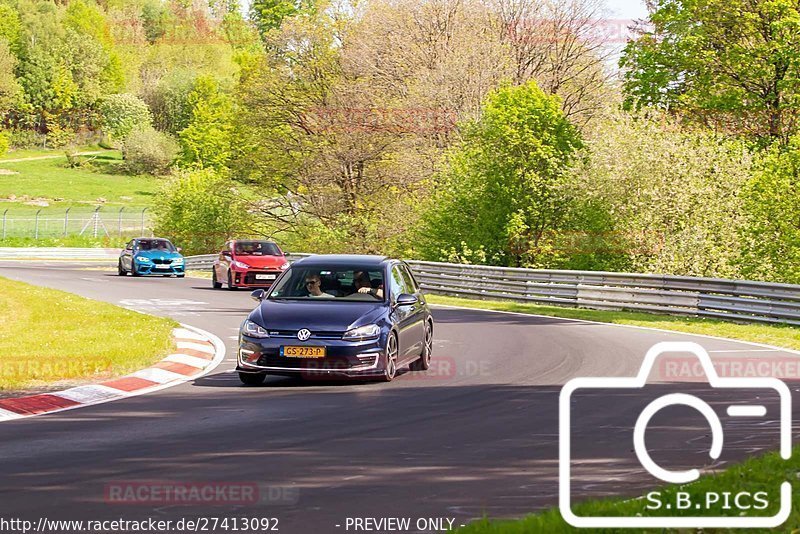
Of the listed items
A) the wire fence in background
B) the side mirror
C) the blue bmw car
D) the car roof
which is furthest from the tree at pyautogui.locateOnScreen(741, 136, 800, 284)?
the wire fence in background

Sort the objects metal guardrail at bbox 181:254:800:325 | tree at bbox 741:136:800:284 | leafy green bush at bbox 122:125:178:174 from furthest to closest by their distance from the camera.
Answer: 1. leafy green bush at bbox 122:125:178:174
2. tree at bbox 741:136:800:284
3. metal guardrail at bbox 181:254:800:325

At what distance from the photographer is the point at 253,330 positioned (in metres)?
15.1

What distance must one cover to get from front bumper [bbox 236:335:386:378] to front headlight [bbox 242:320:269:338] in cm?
6

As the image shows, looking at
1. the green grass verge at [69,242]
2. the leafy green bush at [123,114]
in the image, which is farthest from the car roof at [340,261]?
the leafy green bush at [123,114]

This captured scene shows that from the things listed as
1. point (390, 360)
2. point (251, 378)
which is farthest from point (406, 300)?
point (251, 378)

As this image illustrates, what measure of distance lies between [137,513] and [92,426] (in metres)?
4.35

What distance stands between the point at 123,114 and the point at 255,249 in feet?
389

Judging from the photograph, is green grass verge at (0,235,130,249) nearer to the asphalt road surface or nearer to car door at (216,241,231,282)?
car door at (216,241,231,282)

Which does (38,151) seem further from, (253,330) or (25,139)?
(253,330)

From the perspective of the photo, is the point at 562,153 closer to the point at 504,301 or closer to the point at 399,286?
the point at 504,301

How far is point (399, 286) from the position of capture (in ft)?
55.3

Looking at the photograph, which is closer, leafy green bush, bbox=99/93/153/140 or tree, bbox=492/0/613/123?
tree, bbox=492/0/613/123

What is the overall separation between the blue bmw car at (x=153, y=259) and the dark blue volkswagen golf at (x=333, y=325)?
104 ft

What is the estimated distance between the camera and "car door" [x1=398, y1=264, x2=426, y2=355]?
53.9ft
